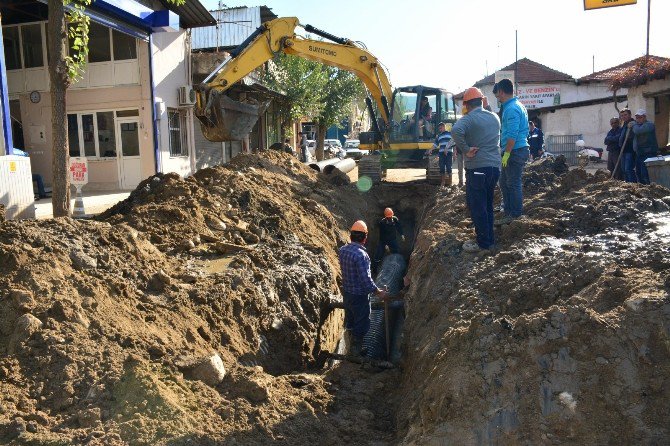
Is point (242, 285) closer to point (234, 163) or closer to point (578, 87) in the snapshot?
point (234, 163)

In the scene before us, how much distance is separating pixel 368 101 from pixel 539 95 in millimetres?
25406

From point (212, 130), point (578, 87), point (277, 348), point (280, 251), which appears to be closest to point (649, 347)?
point (277, 348)

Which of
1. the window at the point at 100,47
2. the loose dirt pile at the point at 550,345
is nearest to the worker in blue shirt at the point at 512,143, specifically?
the loose dirt pile at the point at 550,345

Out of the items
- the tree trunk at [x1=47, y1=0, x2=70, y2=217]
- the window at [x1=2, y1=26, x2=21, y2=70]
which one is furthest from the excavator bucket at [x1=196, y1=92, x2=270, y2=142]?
the window at [x1=2, y1=26, x2=21, y2=70]

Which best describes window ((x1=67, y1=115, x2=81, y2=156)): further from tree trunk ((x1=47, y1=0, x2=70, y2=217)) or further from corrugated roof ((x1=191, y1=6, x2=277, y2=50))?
corrugated roof ((x1=191, y1=6, x2=277, y2=50))

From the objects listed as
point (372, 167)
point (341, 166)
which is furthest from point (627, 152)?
point (341, 166)

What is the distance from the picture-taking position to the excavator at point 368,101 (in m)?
10.7

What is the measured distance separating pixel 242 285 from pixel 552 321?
3776 mm

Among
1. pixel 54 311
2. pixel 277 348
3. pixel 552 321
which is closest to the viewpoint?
pixel 552 321

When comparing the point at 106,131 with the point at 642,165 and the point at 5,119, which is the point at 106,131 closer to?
the point at 5,119

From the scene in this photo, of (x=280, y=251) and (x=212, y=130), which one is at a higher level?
(x=212, y=130)

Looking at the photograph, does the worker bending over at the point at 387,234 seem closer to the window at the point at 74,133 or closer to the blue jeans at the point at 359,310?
the blue jeans at the point at 359,310

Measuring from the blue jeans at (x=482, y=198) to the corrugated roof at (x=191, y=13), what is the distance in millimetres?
13593

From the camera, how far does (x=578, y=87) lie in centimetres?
3625
